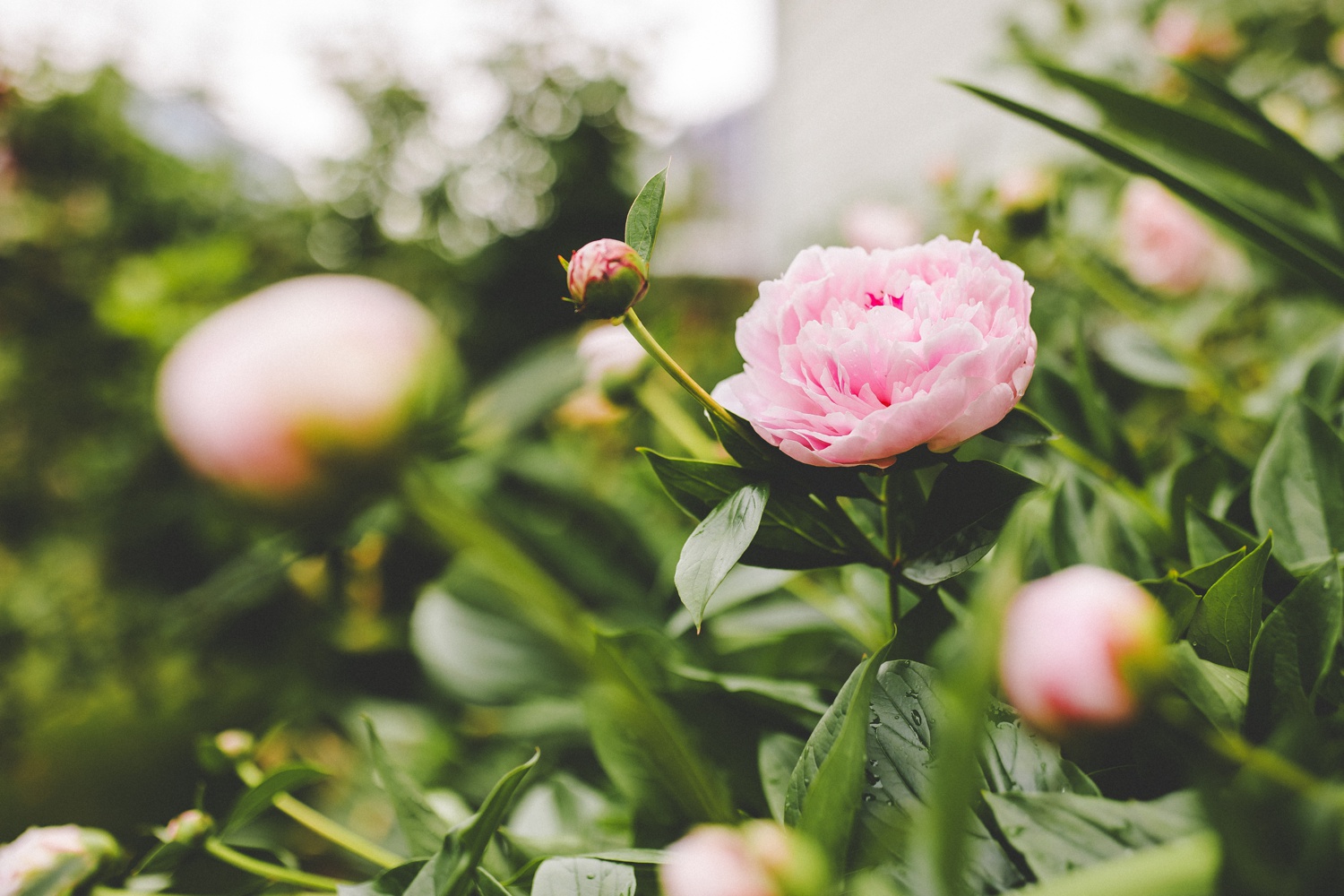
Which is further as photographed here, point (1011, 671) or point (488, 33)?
point (488, 33)

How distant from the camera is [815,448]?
199 mm

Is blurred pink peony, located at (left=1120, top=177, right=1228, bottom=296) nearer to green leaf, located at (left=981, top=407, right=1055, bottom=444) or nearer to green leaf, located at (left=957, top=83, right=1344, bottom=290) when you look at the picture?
green leaf, located at (left=957, top=83, right=1344, bottom=290)

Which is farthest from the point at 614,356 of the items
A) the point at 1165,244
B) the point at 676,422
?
the point at 1165,244

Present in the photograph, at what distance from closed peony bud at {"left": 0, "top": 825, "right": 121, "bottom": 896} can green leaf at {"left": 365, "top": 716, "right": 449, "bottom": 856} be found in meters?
0.12

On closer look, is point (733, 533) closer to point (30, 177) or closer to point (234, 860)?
A: point (234, 860)

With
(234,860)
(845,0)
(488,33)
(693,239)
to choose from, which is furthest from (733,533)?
(693,239)

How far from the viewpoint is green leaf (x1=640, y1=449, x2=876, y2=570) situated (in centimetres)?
23

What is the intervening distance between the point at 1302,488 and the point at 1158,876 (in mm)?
206

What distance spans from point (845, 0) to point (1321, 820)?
239 centimetres

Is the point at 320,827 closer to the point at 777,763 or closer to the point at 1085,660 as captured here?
the point at 777,763

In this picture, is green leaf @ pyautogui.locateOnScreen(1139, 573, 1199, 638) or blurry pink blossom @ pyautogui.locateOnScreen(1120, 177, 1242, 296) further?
blurry pink blossom @ pyautogui.locateOnScreen(1120, 177, 1242, 296)

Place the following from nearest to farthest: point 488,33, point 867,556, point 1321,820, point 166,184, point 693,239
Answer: point 1321,820
point 867,556
point 488,33
point 166,184
point 693,239

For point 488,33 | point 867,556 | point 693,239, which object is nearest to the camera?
point 867,556

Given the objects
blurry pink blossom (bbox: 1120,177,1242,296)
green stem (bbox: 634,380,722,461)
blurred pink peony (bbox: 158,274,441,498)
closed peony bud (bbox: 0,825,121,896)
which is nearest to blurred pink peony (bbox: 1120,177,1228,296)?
blurry pink blossom (bbox: 1120,177,1242,296)
